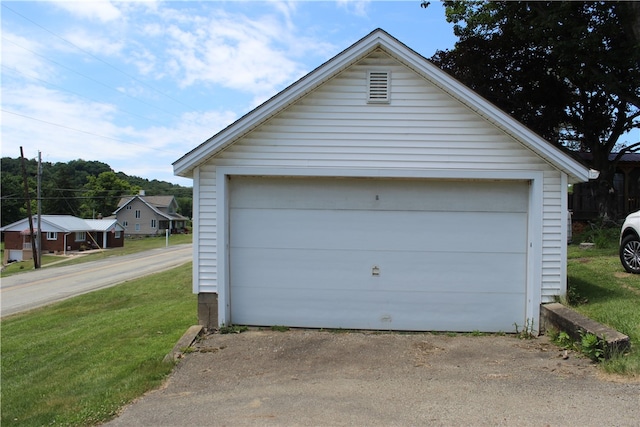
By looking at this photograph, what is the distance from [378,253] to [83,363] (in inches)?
190

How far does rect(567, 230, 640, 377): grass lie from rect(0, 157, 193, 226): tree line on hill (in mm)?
71722

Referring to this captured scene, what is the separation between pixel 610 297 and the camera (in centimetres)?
711

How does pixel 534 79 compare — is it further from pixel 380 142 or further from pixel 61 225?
pixel 61 225

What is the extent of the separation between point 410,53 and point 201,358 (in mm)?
5443

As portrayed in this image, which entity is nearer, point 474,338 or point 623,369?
point 623,369

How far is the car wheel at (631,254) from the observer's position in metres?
8.39

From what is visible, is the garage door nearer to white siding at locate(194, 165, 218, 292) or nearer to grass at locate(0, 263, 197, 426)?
Answer: white siding at locate(194, 165, 218, 292)

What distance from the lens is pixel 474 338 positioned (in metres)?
6.93

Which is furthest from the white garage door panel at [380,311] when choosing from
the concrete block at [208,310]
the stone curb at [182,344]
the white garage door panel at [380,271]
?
the stone curb at [182,344]

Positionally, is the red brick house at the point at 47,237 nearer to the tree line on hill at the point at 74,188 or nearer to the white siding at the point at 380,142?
the tree line on hill at the point at 74,188

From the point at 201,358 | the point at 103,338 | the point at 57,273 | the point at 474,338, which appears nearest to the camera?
the point at 201,358

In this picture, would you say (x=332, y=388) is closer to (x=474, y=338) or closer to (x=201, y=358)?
(x=201, y=358)

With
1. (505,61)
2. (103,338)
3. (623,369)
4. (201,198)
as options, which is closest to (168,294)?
(103,338)

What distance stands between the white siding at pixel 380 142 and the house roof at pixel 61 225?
51643mm
